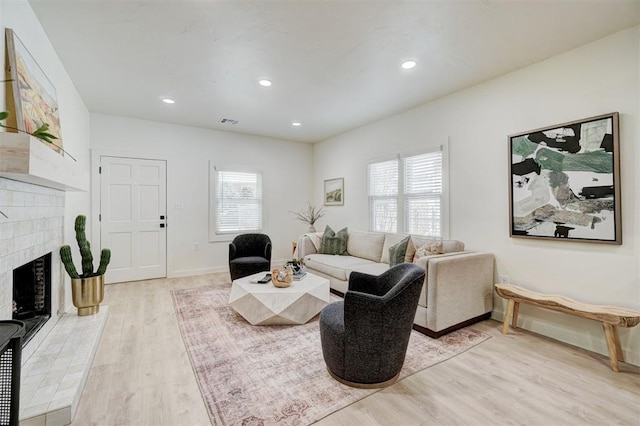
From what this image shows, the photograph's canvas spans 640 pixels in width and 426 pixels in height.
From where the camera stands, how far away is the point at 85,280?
296 centimetres

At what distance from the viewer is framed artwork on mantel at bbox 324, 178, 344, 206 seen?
18.6 feet

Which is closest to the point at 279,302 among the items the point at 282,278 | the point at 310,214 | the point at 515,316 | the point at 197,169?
the point at 282,278

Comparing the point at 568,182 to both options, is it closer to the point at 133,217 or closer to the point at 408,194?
the point at 408,194

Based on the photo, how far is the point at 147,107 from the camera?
4.20m

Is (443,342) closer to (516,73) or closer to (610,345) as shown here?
(610,345)

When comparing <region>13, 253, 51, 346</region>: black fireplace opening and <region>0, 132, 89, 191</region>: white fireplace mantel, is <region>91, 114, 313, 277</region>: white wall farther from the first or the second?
<region>0, 132, 89, 191</region>: white fireplace mantel

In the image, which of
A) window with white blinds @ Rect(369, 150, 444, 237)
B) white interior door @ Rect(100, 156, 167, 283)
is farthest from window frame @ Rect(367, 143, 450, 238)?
white interior door @ Rect(100, 156, 167, 283)

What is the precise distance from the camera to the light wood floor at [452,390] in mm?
1724

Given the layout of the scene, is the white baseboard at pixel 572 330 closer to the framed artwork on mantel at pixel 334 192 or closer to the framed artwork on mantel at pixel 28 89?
the framed artwork on mantel at pixel 334 192

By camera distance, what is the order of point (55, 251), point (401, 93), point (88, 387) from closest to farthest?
point (88, 387), point (55, 251), point (401, 93)

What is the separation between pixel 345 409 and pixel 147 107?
452 centimetres

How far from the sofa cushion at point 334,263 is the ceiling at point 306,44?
2264 mm

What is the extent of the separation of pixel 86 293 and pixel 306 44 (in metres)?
3.29

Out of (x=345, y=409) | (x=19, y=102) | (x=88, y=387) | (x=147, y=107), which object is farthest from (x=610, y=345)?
(x=147, y=107)
